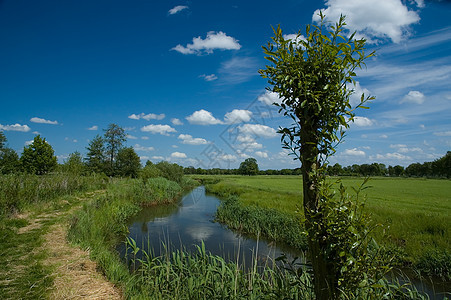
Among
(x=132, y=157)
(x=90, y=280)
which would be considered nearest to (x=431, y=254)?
(x=90, y=280)

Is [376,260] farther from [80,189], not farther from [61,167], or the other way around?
[61,167]

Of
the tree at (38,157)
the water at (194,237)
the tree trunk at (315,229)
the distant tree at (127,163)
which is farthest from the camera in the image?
the distant tree at (127,163)

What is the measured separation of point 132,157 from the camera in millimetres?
49438

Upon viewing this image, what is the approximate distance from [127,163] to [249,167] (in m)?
42.6

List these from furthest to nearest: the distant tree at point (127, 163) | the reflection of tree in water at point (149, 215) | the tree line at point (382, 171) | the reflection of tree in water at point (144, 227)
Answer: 1. the tree line at point (382, 171)
2. the distant tree at point (127, 163)
3. the reflection of tree in water at point (149, 215)
4. the reflection of tree in water at point (144, 227)

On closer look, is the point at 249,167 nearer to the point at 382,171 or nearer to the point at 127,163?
the point at 127,163

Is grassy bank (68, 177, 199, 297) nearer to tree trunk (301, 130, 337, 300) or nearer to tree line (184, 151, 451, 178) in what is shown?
tree trunk (301, 130, 337, 300)

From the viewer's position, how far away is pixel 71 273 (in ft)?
16.5

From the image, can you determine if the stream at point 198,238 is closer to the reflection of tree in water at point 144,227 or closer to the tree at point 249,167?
the reflection of tree in water at point 144,227

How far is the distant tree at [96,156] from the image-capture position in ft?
156

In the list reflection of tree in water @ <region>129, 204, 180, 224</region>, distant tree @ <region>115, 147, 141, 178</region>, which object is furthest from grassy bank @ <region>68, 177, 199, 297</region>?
distant tree @ <region>115, 147, 141, 178</region>

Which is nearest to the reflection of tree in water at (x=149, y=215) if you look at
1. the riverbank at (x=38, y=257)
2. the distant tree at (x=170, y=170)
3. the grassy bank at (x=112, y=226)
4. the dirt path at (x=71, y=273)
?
the grassy bank at (x=112, y=226)

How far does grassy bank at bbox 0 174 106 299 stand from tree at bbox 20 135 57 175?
28.3m

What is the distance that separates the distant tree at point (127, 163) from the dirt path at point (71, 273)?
4219 centimetres
